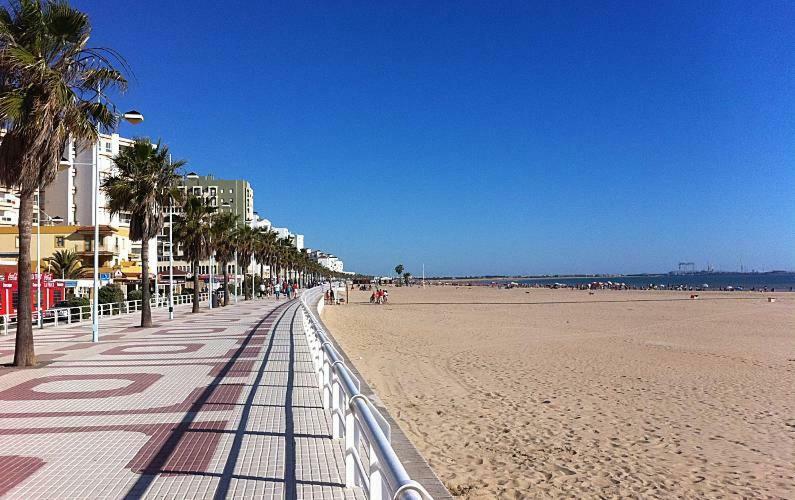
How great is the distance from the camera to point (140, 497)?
4602 mm

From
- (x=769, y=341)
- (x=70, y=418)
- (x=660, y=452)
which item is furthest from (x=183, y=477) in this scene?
(x=769, y=341)

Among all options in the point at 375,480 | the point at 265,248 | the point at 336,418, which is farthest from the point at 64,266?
the point at 375,480

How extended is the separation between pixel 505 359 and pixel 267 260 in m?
60.1

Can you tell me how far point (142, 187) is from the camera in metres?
21.9

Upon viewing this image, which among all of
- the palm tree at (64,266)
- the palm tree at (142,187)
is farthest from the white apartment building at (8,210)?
the palm tree at (142,187)

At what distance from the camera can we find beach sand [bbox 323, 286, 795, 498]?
669 centimetres

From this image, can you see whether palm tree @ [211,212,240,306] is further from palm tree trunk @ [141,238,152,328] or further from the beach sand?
the beach sand

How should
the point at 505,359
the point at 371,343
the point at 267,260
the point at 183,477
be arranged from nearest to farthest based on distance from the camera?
the point at 183,477, the point at 505,359, the point at 371,343, the point at 267,260

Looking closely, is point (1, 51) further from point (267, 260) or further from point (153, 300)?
point (267, 260)

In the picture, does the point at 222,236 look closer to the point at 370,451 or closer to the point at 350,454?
the point at 350,454

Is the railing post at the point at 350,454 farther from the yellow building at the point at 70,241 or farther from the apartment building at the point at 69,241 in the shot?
the apartment building at the point at 69,241

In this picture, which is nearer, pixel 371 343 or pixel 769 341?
pixel 371 343

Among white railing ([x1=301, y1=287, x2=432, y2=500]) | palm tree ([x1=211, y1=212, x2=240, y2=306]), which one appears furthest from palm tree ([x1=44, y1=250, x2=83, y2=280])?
white railing ([x1=301, y1=287, x2=432, y2=500])

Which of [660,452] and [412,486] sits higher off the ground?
[412,486]
